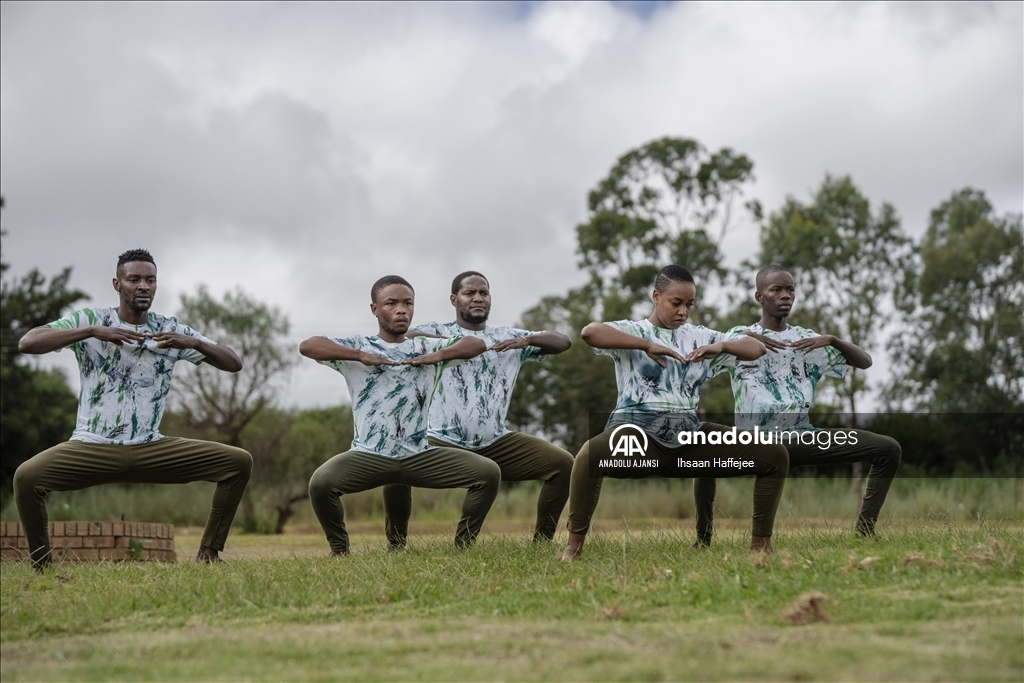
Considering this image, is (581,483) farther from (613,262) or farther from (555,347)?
(613,262)

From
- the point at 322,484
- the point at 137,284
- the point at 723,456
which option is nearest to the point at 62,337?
the point at 137,284

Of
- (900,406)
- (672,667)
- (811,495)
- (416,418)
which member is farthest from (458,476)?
(900,406)

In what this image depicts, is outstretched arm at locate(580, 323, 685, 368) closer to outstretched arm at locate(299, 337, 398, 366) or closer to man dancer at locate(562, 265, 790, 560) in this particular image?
man dancer at locate(562, 265, 790, 560)

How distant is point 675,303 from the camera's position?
8.20 m

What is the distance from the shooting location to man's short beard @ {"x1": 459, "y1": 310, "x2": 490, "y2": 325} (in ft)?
32.4

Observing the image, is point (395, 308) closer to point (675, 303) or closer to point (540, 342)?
point (540, 342)

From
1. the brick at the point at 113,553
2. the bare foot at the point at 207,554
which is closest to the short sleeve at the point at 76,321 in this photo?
the bare foot at the point at 207,554

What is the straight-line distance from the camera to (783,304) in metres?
9.21

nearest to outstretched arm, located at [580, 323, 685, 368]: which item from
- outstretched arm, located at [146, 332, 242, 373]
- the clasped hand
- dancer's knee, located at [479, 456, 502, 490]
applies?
dancer's knee, located at [479, 456, 502, 490]

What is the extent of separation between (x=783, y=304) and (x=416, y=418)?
325 cm

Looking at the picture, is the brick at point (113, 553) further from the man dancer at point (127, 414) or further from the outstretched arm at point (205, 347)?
the outstretched arm at point (205, 347)

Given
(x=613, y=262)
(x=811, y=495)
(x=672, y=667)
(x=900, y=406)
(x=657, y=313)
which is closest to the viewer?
(x=672, y=667)

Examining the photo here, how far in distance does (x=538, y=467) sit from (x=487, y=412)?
0.68 m

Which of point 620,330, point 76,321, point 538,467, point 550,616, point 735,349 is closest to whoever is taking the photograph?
point 550,616
